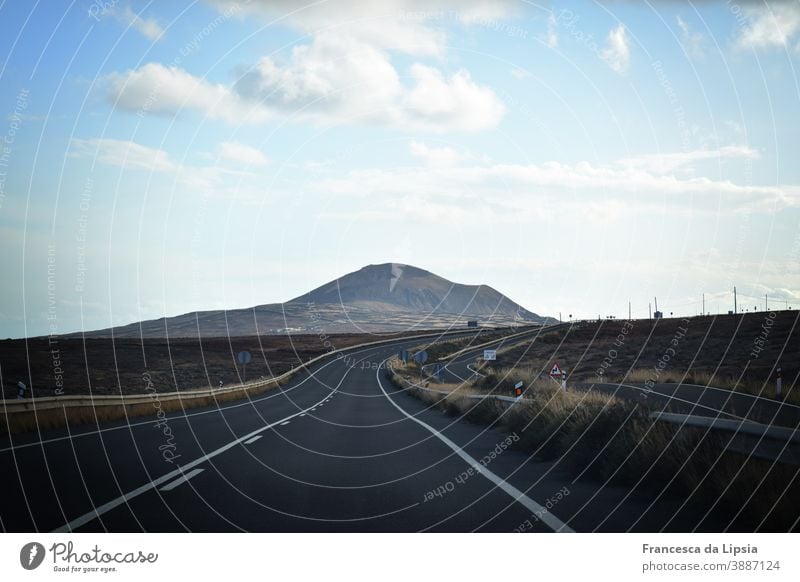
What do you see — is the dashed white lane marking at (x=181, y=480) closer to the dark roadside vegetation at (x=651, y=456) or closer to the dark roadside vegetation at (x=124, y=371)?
the dark roadside vegetation at (x=651, y=456)

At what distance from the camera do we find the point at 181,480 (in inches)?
365

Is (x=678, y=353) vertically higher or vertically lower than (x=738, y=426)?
lower

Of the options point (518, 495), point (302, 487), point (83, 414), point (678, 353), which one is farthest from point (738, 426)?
point (678, 353)

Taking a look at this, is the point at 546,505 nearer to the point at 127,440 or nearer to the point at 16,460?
the point at 16,460

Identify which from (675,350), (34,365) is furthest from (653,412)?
(34,365)

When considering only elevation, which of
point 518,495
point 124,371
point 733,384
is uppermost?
point 124,371

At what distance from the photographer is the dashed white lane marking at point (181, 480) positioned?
8.55 m

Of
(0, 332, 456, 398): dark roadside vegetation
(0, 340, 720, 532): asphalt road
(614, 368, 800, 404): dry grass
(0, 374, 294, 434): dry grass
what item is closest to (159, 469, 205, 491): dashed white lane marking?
(0, 340, 720, 532): asphalt road

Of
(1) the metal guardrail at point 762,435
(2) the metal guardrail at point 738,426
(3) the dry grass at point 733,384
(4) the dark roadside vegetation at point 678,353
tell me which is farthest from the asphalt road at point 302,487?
(4) the dark roadside vegetation at point 678,353

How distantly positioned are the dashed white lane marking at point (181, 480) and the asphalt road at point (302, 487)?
0.05 m

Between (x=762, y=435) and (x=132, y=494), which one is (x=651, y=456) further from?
(x=132, y=494)

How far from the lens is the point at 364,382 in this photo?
5456 cm

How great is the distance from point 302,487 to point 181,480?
1704 millimetres
